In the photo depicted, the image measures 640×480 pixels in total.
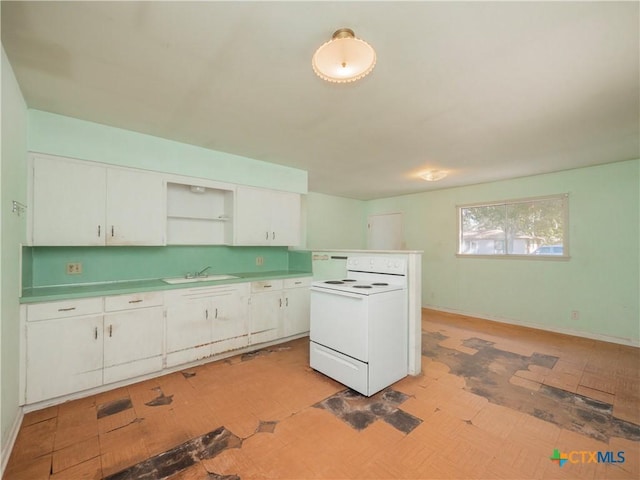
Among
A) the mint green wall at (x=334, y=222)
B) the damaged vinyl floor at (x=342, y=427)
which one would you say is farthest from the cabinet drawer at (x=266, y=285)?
the mint green wall at (x=334, y=222)

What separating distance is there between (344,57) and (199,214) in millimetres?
2819

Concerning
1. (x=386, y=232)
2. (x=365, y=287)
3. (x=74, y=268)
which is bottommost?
(x=365, y=287)

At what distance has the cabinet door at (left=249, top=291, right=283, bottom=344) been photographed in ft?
11.0

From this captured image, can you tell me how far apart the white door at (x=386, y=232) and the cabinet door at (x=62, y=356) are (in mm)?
5336

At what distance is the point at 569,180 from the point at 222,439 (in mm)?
5341

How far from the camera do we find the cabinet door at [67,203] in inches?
91.7

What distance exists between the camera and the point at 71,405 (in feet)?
7.29

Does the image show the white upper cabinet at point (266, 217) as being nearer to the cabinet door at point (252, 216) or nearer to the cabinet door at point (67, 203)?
the cabinet door at point (252, 216)

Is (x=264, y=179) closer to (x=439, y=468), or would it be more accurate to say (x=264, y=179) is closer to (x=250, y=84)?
(x=250, y=84)

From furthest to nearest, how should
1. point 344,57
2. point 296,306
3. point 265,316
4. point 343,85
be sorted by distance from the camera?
1. point 296,306
2. point 265,316
3. point 343,85
4. point 344,57

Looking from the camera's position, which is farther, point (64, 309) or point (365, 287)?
point (365, 287)

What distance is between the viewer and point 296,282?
3760mm

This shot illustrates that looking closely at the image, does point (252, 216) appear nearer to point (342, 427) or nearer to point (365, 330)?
point (365, 330)

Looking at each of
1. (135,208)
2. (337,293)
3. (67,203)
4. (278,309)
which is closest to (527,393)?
(337,293)
